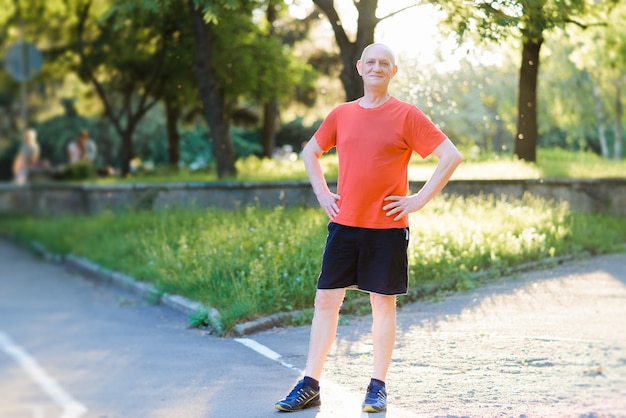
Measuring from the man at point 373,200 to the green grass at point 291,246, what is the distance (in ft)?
9.59

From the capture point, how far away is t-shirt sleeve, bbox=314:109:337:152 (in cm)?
558

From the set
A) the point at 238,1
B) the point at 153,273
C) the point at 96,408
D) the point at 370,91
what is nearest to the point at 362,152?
the point at 370,91

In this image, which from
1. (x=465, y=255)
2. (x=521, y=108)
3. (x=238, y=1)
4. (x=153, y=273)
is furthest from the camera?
(x=521, y=108)

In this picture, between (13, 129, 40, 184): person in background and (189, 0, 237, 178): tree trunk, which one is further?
(13, 129, 40, 184): person in background

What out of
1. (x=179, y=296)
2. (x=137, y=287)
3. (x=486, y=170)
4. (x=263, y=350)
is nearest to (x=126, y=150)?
(x=486, y=170)

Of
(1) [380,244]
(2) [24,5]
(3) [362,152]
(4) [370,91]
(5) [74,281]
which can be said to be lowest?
(5) [74,281]

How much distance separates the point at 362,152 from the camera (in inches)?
212

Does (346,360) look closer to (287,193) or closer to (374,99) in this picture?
(374,99)

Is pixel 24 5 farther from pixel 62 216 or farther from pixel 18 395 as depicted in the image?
pixel 18 395

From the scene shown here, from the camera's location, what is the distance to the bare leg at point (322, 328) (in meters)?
5.64

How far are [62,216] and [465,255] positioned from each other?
996 cm

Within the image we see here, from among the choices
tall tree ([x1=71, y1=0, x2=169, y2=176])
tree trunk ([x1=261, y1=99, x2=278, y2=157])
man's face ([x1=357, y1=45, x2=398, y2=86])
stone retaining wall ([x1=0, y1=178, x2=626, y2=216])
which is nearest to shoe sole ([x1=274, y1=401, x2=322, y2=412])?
man's face ([x1=357, y1=45, x2=398, y2=86])

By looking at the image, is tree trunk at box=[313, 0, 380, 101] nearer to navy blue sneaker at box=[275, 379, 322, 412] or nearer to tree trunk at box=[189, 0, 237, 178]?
tree trunk at box=[189, 0, 237, 178]

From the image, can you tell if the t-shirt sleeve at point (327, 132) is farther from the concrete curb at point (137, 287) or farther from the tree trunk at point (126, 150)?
the tree trunk at point (126, 150)
